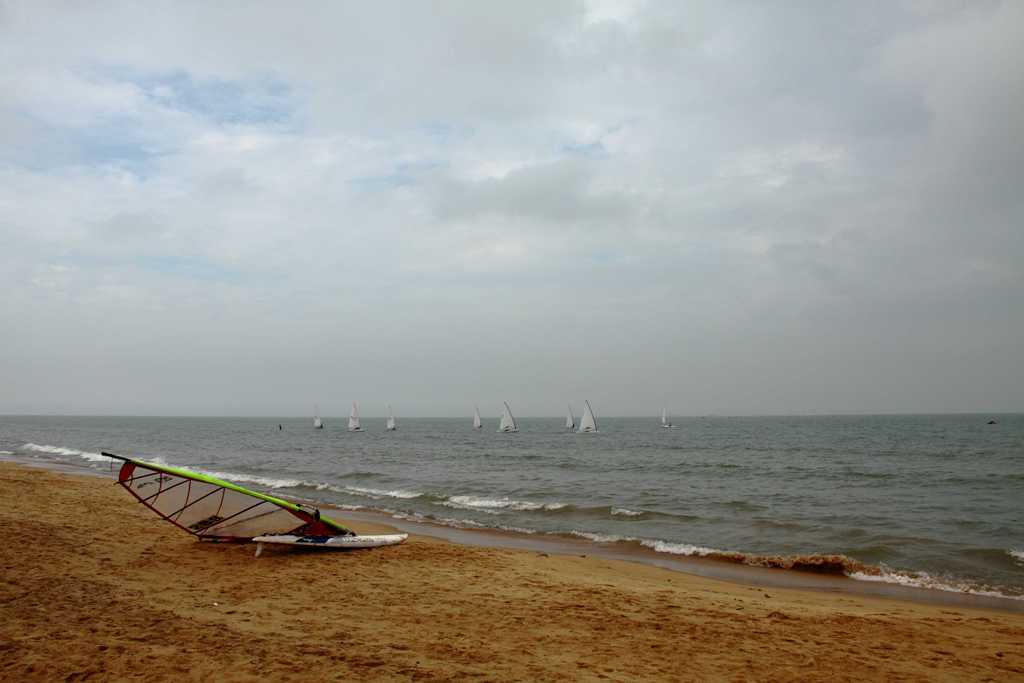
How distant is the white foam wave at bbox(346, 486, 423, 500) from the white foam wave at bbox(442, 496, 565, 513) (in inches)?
82.1

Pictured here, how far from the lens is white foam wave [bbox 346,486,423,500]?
21891mm

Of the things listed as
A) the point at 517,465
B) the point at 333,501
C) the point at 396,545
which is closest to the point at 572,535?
the point at 396,545

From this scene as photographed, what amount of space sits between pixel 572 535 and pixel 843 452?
38.1m

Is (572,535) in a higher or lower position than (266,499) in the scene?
lower

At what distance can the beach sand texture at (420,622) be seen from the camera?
18.1 ft

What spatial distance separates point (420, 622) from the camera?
7.05 meters

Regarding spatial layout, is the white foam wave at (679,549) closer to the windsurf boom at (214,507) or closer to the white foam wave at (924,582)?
the white foam wave at (924,582)

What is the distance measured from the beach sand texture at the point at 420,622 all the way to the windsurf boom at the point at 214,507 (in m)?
0.41

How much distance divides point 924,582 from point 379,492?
1737cm

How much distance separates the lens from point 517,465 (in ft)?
116

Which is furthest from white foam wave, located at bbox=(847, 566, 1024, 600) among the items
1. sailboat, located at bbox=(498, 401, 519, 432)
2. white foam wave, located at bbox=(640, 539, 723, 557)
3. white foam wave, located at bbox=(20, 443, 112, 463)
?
sailboat, located at bbox=(498, 401, 519, 432)

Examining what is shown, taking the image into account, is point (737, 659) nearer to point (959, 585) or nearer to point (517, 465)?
point (959, 585)

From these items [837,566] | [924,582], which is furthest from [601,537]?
[924,582]

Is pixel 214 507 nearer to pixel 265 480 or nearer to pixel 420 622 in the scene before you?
pixel 420 622
